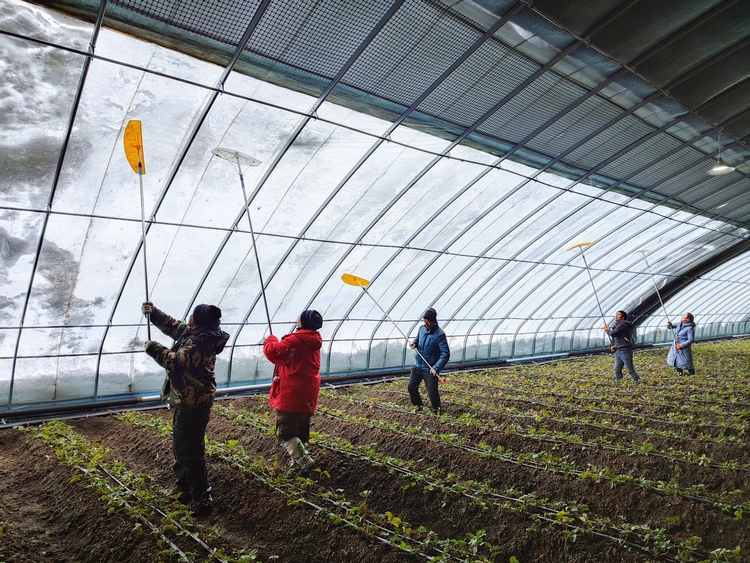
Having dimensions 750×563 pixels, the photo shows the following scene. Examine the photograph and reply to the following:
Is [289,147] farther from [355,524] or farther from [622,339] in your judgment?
[622,339]

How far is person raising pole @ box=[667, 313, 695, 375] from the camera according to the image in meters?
13.8

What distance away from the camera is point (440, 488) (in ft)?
21.2

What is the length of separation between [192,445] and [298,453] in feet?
4.98

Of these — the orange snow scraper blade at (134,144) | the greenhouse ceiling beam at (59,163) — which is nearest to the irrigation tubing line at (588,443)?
the orange snow scraper blade at (134,144)

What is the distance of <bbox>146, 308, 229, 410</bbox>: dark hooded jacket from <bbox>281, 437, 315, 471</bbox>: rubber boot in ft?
4.61

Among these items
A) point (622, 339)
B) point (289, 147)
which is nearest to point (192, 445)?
point (289, 147)

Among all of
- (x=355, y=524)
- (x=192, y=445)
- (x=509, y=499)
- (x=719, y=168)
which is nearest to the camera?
(x=355, y=524)

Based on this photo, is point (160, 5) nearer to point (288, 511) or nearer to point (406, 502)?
point (288, 511)

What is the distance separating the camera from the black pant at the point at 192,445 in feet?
18.5

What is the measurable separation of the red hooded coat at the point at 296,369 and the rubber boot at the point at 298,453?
471 mm

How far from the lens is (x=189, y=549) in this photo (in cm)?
486

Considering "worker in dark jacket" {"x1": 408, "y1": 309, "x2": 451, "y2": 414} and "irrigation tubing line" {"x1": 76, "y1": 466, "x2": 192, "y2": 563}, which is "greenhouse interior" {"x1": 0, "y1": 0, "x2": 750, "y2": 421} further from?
"worker in dark jacket" {"x1": 408, "y1": 309, "x2": 451, "y2": 414}

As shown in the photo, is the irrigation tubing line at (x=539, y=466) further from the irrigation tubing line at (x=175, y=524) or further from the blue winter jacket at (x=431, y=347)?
the irrigation tubing line at (x=175, y=524)

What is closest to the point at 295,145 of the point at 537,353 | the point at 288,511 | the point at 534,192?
the point at 288,511
